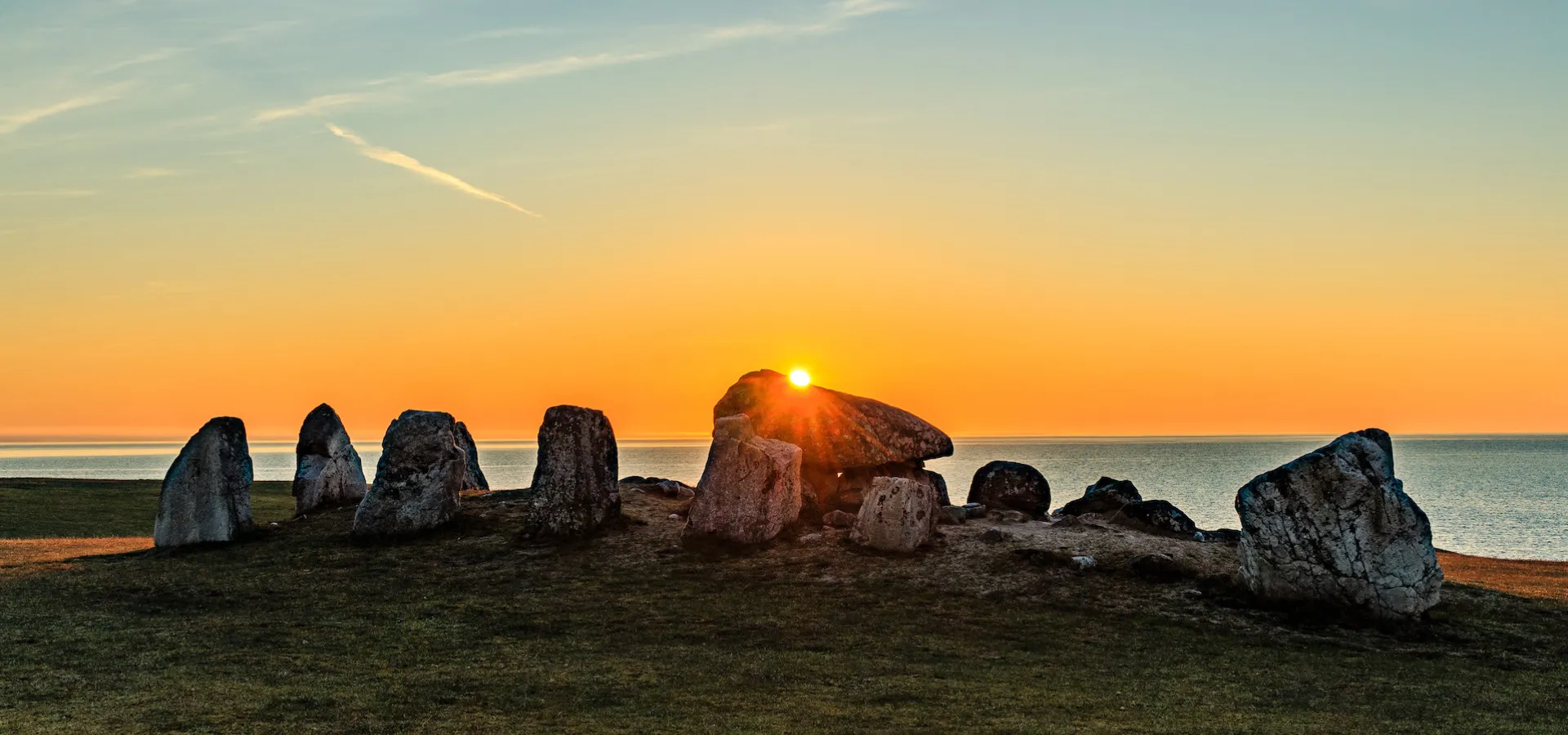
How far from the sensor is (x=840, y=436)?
106 feet

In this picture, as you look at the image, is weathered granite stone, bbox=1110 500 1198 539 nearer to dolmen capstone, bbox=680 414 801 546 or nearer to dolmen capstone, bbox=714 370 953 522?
dolmen capstone, bbox=714 370 953 522

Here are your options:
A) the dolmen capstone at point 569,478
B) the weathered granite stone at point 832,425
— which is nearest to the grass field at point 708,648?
the dolmen capstone at point 569,478

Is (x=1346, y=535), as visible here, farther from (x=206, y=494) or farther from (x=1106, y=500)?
(x=206, y=494)

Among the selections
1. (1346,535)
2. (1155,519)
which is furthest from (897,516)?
(1346,535)

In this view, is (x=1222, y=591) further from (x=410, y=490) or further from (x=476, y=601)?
(x=410, y=490)

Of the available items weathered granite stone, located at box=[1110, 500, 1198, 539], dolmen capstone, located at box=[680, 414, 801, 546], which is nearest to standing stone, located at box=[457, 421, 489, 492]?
dolmen capstone, located at box=[680, 414, 801, 546]

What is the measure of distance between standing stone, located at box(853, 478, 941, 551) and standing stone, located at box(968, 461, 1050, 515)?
5542 mm

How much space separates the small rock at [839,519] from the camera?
29.8m

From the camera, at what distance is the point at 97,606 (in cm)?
2330

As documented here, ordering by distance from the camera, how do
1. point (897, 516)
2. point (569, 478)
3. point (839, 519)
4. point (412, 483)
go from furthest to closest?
point (412, 483) → point (839, 519) → point (569, 478) → point (897, 516)

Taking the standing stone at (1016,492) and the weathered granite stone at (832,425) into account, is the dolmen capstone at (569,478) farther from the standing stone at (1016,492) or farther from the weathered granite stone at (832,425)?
the standing stone at (1016,492)

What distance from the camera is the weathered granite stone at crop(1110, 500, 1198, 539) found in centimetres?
3167

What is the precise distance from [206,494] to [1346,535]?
27.5 metres

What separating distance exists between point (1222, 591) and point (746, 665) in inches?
439
